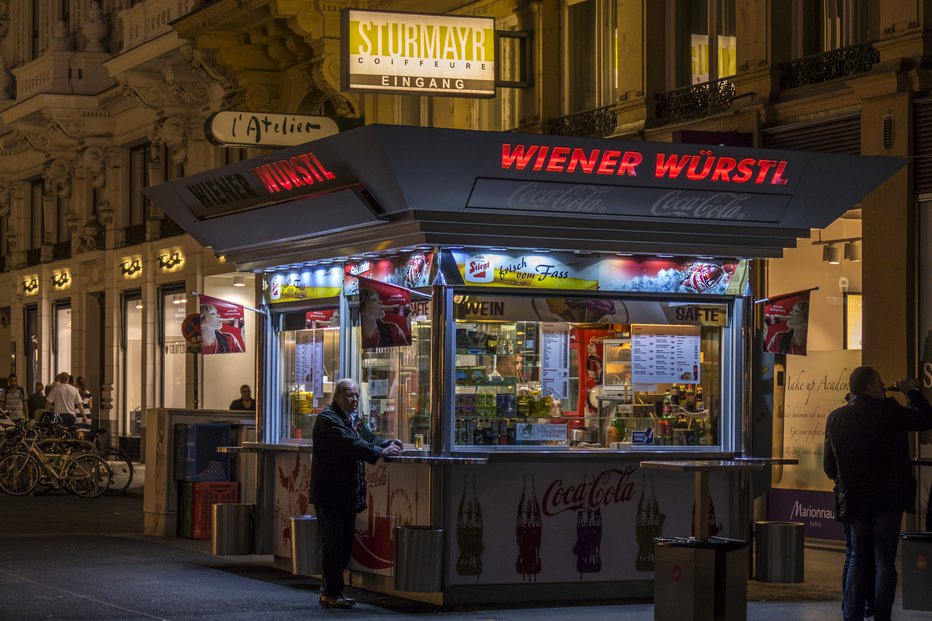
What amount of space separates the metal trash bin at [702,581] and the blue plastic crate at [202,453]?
27.6 ft

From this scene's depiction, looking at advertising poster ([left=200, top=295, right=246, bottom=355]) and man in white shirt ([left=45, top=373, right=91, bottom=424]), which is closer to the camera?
advertising poster ([left=200, top=295, right=246, bottom=355])

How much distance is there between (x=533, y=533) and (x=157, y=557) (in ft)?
15.2

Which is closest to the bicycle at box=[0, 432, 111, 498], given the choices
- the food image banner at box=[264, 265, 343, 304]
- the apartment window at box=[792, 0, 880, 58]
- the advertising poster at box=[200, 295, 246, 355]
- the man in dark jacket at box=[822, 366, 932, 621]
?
the advertising poster at box=[200, 295, 246, 355]

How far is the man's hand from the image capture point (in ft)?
41.7

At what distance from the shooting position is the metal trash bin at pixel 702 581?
35.2ft

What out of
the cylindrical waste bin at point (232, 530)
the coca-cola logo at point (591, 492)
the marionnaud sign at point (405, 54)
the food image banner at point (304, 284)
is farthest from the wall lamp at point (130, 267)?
the coca-cola logo at point (591, 492)

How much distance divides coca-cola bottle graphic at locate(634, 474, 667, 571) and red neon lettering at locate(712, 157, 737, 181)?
2389mm

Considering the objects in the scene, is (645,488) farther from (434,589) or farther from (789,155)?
(789,155)

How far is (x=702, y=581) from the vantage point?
1074 cm

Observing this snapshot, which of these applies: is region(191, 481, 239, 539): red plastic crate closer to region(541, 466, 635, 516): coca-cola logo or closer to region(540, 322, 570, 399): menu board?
region(540, 322, 570, 399): menu board

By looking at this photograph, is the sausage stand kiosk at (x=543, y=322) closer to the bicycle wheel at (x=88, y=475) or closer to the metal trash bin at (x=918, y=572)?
the metal trash bin at (x=918, y=572)

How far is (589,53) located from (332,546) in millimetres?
11199

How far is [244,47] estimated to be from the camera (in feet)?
97.5

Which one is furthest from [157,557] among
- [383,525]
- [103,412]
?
[103,412]
